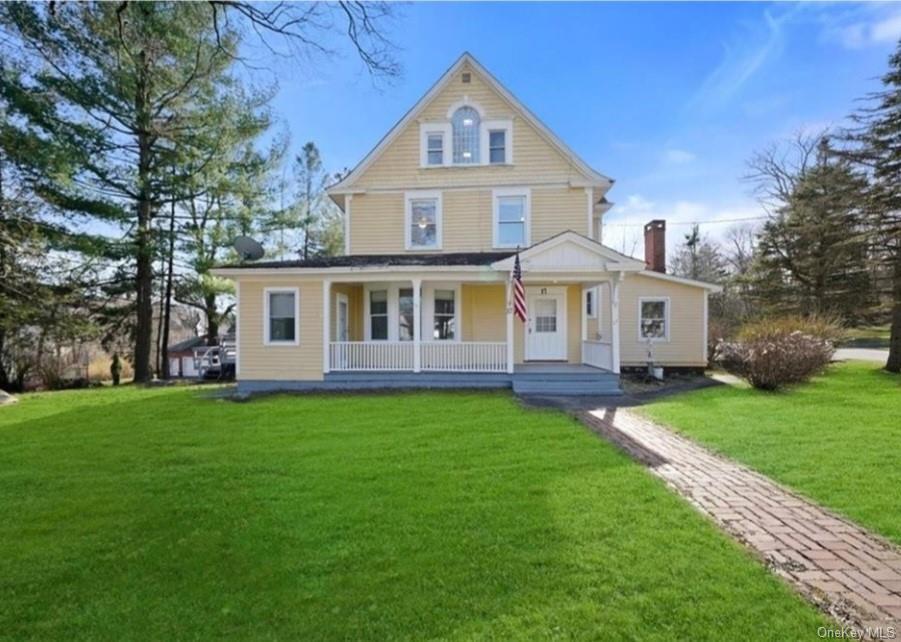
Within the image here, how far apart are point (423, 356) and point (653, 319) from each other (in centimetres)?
877

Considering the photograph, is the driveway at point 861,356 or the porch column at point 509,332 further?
the driveway at point 861,356

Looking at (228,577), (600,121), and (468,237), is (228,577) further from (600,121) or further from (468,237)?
(600,121)

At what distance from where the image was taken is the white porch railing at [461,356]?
1294cm

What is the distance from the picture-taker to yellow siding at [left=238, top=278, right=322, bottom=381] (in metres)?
13.1

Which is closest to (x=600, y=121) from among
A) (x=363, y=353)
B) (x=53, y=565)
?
(x=363, y=353)

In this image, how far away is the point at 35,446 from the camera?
7.52m

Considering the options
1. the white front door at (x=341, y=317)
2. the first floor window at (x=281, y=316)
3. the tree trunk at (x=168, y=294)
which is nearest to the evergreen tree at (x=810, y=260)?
the white front door at (x=341, y=317)

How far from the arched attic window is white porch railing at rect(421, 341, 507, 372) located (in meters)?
6.14

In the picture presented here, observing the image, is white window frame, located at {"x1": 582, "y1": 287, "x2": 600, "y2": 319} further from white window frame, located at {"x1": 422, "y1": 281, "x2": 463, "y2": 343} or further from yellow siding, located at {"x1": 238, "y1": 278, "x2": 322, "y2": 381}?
yellow siding, located at {"x1": 238, "y1": 278, "x2": 322, "y2": 381}

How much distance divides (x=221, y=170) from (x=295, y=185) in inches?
363

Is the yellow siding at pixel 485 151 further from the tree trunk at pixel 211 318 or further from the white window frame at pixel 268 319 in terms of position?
the tree trunk at pixel 211 318

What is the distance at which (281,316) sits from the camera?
1327 cm

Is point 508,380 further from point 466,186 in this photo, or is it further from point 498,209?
point 466,186

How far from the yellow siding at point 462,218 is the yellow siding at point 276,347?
2.82m
